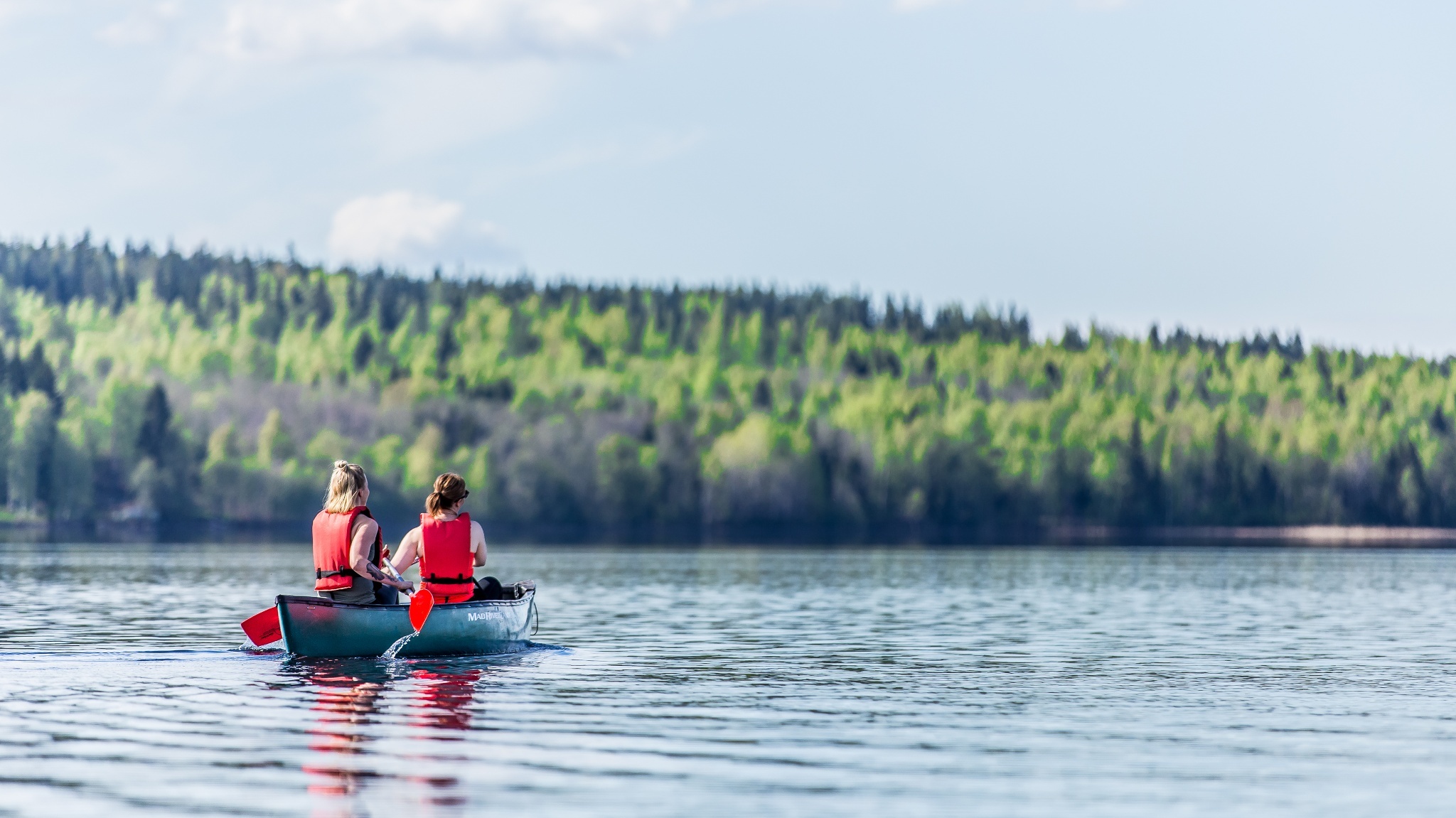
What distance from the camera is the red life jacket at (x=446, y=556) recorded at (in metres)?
29.4

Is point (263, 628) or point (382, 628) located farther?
point (263, 628)

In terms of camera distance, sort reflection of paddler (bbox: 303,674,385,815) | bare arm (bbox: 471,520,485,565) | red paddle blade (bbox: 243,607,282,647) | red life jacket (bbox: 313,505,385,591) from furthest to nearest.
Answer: red paddle blade (bbox: 243,607,282,647) → bare arm (bbox: 471,520,485,565) → red life jacket (bbox: 313,505,385,591) → reflection of paddler (bbox: 303,674,385,815)

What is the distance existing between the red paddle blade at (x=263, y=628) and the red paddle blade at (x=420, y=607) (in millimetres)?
2535

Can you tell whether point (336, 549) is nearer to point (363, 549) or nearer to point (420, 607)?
point (363, 549)

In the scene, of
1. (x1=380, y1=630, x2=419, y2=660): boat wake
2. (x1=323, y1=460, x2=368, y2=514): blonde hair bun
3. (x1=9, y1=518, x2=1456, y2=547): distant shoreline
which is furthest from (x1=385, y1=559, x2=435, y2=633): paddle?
(x1=9, y1=518, x2=1456, y2=547): distant shoreline

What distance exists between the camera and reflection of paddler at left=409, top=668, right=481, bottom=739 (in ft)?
73.9

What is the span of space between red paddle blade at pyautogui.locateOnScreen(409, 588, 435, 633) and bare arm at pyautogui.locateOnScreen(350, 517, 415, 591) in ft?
2.77

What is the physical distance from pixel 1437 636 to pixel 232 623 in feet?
85.0

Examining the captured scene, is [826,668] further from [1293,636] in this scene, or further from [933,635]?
[1293,636]

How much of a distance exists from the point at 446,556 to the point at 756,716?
25.9ft

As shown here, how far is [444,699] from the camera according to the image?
82.3 feet

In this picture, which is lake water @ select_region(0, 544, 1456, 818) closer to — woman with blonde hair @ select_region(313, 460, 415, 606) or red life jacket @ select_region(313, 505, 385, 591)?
woman with blonde hair @ select_region(313, 460, 415, 606)

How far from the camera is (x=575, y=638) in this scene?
125 ft

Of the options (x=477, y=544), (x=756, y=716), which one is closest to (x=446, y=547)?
(x=477, y=544)
